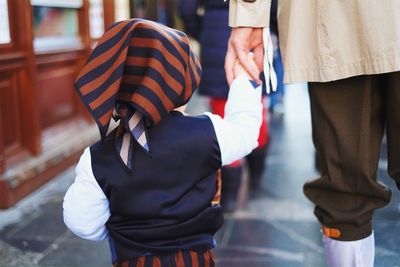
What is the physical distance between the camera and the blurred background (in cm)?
295

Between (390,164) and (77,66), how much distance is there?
138 inches

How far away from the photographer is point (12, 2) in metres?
3.75

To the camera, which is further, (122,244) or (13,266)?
(13,266)

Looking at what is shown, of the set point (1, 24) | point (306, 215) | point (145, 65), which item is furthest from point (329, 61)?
point (1, 24)

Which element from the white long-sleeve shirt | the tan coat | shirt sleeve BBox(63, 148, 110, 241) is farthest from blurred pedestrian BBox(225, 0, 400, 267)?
shirt sleeve BBox(63, 148, 110, 241)

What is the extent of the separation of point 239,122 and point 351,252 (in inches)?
23.9

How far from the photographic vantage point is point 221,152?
1.86 metres

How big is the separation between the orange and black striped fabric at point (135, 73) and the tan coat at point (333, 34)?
0.36m

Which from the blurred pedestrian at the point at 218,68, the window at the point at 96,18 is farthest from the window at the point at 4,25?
the window at the point at 96,18

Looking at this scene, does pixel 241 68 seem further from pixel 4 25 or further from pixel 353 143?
pixel 4 25

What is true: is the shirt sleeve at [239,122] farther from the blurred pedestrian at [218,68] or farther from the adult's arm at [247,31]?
the blurred pedestrian at [218,68]

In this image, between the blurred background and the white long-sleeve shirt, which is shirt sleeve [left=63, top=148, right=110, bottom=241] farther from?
the blurred background

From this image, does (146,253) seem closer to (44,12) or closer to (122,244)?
(122,244)

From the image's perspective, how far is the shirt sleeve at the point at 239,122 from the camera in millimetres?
1871
